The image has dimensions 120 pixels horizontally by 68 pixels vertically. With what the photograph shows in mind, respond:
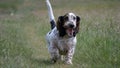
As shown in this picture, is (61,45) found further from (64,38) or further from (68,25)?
(68,25)

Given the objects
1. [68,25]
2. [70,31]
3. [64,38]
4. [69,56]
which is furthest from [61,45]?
[68,25]

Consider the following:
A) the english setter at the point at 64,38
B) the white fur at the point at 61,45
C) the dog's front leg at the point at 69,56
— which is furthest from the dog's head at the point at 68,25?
the dog's front leg at the point at 69,56

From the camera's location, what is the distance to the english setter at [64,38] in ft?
33.1

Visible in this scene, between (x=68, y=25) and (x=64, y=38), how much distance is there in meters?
0.47

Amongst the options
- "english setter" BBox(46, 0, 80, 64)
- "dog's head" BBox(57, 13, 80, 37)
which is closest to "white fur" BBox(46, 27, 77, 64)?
"english setter" BBox(46, 0, 80, 64)

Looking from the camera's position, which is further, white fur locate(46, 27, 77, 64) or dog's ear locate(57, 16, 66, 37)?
white fur locate(46, 27, 77, 64)

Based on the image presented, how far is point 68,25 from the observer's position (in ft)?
32.8

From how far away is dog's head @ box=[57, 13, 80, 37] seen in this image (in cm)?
1000

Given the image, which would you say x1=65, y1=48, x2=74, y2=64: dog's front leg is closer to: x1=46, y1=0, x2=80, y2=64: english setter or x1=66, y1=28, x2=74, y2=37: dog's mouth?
x1=46, y1=0, x2=80, y2=64: english setter

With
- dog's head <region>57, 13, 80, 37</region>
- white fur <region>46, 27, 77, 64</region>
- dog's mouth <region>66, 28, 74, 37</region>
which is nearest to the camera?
dog's head <region>57, 13, 80, 37</region>

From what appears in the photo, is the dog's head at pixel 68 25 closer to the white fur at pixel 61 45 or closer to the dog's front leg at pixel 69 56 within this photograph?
the white fur at pixel 61 45

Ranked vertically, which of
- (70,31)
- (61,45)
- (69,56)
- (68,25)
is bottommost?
(69,56)

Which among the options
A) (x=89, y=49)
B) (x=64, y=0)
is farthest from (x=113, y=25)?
(x=64, y=0)

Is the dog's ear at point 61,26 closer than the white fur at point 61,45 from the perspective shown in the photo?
Yes
